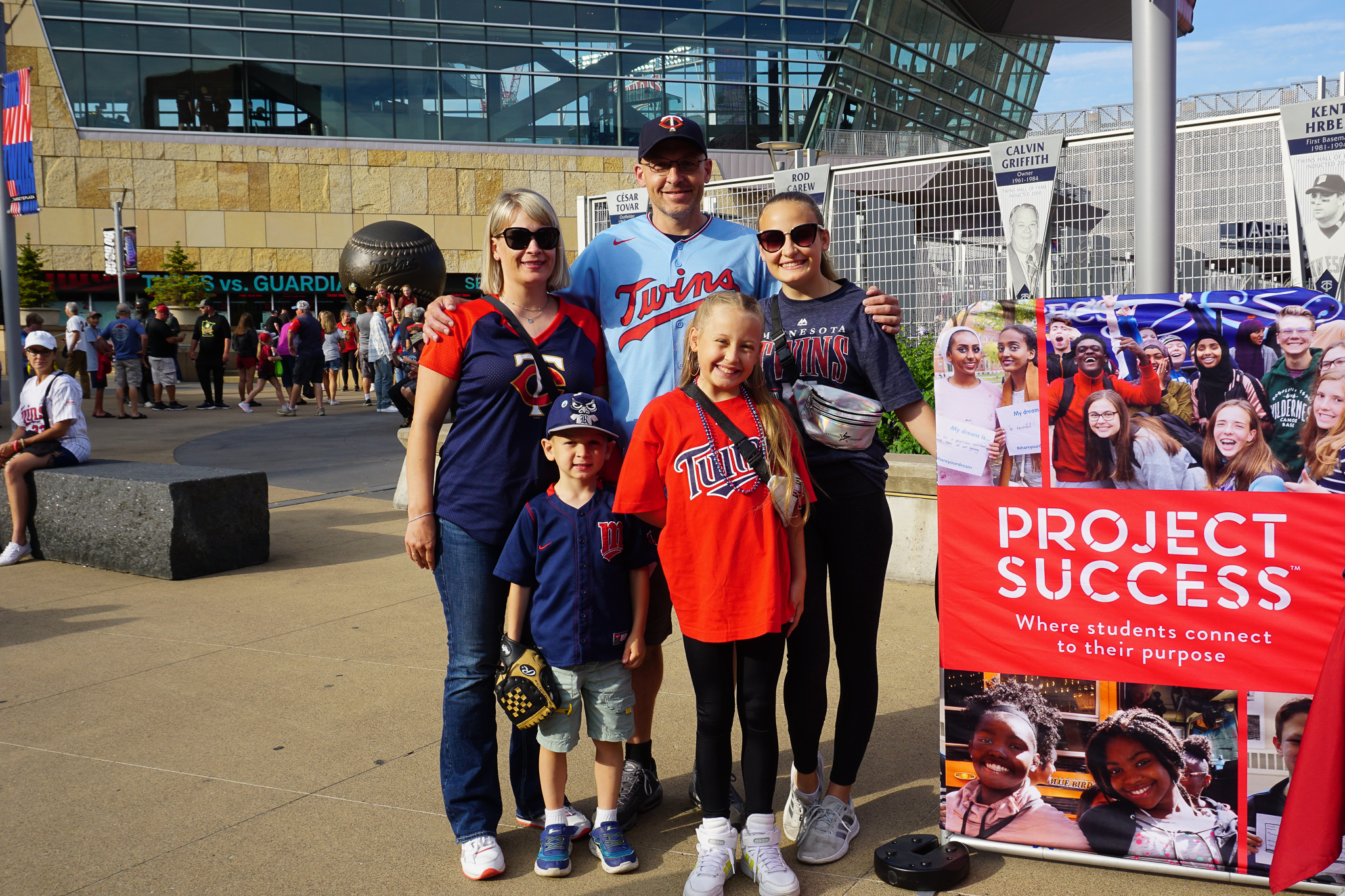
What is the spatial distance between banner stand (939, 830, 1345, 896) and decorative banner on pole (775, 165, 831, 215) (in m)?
5.66

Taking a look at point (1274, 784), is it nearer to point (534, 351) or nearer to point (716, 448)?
point (716, 448)

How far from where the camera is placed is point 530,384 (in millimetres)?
3207

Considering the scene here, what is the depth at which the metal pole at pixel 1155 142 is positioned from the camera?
13.8ft

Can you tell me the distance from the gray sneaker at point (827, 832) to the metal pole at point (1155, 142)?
7.92 ft

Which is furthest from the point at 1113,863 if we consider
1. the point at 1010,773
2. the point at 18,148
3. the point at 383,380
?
the point at 383,380

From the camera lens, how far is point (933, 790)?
12.1 feet

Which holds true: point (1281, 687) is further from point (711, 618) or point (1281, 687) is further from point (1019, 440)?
point (711, 618)

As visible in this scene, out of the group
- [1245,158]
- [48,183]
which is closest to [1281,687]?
[1245,158]

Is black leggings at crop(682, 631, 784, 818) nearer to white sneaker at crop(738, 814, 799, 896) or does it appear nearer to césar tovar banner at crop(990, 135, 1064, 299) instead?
white sneaker at crop(738, 814, 799, 896)

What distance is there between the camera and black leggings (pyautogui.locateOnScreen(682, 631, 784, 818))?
3.06m

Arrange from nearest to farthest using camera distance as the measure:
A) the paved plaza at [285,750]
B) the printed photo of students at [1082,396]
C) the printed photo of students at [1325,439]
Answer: the printed photo of students at [1325,439] → the printed photo of students at [1082,396] → the paved plaza at [285,750]

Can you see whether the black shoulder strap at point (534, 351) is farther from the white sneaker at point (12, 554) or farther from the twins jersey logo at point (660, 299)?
the white sneaker at point (12, 554)

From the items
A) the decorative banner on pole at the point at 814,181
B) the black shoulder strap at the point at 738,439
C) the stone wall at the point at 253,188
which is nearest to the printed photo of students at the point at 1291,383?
the black shoulder strap at the point at 738,439

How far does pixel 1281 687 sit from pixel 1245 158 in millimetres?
4186
